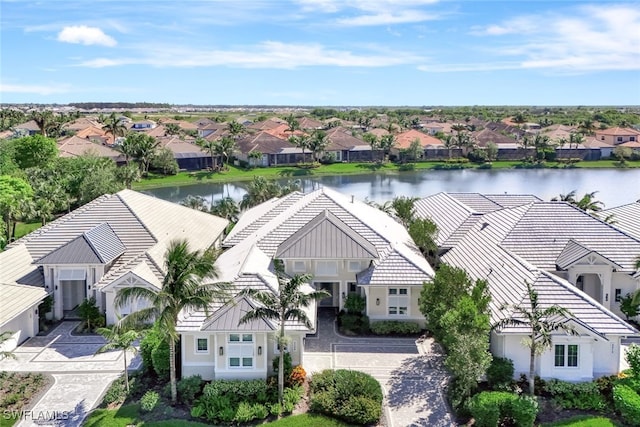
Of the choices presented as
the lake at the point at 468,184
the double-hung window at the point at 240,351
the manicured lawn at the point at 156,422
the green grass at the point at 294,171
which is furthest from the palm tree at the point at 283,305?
the green grass at the point at 294,171

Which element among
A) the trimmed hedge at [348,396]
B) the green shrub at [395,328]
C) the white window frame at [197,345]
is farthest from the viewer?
the green shrub at [395,328]

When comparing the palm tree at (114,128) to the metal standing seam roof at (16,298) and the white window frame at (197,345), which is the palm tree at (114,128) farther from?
the white window frame at (197,345)

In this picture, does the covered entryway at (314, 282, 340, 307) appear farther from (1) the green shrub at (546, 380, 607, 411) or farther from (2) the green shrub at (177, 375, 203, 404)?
(1) the green shrub at (546, 380, 607, 411)

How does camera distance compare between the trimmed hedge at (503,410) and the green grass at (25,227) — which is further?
the green grass at (25,227)

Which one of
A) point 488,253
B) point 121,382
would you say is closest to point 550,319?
point 488,253

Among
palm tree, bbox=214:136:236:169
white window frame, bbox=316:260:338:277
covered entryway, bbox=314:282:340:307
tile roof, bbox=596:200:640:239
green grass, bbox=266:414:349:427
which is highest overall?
palm tree, bbox=214:136:236:169

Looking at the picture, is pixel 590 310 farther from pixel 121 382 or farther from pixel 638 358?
pixel 121 382

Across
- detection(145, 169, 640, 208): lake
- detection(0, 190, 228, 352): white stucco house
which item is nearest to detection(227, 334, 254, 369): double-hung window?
detection(0, 190, 228, 352): white stucco house
